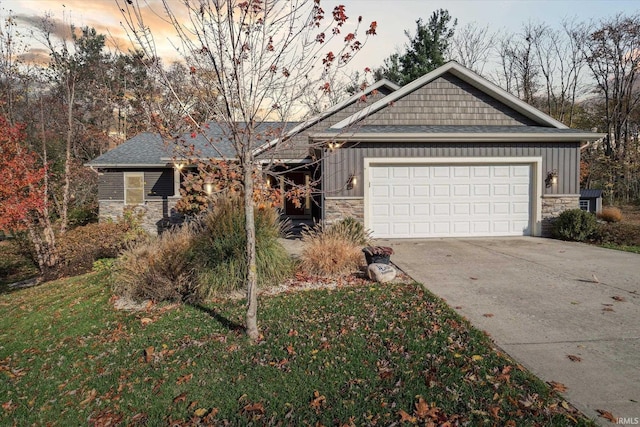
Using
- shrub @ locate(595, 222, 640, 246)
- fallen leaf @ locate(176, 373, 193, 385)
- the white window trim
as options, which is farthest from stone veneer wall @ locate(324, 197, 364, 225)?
fallen leaf @ locate(176, 373, 193, 385)

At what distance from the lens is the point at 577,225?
1067 centimetres

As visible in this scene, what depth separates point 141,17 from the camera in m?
4.06

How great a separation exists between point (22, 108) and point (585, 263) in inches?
724

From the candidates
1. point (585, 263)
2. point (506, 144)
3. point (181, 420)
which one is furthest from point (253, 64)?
point (506, 144)

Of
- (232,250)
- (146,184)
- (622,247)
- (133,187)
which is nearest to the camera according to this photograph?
(232,250)

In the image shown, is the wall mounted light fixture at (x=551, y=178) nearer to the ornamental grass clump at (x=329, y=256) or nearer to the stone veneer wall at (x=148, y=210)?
the ornamental grass clump at (x=329, y=256)

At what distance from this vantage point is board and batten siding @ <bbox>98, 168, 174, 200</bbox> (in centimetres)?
1662

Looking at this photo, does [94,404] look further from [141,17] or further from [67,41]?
[67,41]

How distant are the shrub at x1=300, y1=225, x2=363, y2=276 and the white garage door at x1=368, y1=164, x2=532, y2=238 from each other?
413 centimetres

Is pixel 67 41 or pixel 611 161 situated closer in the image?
pixel 67 41

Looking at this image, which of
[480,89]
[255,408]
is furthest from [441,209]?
[255,408]

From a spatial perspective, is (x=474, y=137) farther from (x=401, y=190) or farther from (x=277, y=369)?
(x=277, y=369)

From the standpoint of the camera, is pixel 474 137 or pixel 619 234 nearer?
pixel 619 234

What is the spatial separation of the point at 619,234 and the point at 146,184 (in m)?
16.6
